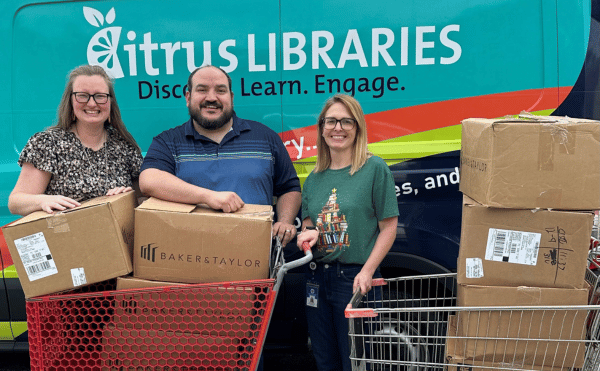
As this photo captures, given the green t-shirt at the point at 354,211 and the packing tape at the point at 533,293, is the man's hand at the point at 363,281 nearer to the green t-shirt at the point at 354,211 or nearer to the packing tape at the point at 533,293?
the green t-shirt at the point at 354,211

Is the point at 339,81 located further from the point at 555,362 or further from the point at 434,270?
the point at 555,362

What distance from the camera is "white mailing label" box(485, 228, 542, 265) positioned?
1885mm

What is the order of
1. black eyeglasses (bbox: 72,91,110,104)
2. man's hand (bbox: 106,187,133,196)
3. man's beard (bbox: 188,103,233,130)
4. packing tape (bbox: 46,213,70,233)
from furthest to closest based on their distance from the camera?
man's beard (bbox: 188,103,233,130), black eyeglasses (bbox: 72,91,110,104), man's hand (bbox: 106,187,133,196), packing tape (bbox: 46,213,70,233)

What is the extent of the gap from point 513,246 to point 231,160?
1.34 metres

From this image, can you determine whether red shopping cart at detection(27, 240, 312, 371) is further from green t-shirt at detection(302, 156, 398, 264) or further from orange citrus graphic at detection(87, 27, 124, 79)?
orange citrus graphic at detection(87, 27, 124, 79)

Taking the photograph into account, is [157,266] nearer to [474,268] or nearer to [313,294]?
[313,294]

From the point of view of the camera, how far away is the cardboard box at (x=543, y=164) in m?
1.80

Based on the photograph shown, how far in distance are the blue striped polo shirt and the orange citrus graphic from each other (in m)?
0.73

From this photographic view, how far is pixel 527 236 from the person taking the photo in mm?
1885

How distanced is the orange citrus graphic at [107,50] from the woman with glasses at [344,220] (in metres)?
1.42

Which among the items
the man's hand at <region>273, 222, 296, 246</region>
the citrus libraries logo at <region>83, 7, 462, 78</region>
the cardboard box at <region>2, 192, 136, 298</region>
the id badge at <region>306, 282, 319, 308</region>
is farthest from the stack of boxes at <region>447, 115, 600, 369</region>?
the cardboard box at <region>2, 192, 136, 298</region>

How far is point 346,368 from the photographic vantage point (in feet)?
7.67

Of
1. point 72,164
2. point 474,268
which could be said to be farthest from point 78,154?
point 474,268

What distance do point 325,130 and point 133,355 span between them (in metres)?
1.25
